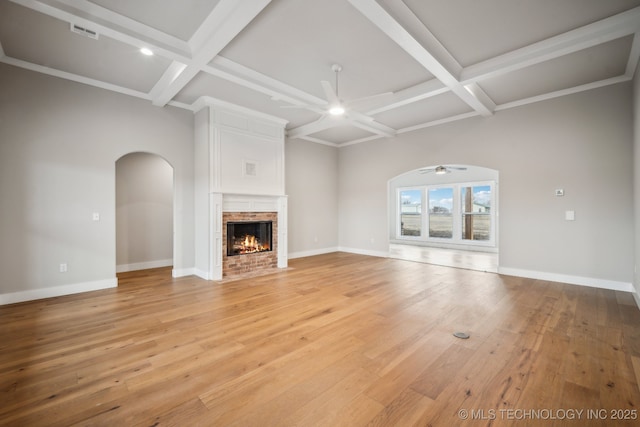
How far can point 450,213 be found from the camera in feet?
33.4

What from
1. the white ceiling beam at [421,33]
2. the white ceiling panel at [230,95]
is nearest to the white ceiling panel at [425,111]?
the white ceiling beam at [421,33]

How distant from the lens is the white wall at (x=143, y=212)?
558cm

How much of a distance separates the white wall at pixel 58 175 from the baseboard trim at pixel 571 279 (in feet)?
23.1

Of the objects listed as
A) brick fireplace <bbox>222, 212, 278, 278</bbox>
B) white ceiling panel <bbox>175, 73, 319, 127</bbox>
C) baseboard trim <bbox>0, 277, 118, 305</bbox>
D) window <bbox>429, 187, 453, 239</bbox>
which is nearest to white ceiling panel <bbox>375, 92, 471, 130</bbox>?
white ceiling panel <bbox>175, 73, 319, 127</bbox>

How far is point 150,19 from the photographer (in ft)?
9.61

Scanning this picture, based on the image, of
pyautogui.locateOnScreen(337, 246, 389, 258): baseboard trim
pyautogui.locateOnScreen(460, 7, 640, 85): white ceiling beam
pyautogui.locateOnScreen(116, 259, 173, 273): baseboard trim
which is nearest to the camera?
pyautogui.locateOnScreen(460, 7, 640, 85): white ceiling beam

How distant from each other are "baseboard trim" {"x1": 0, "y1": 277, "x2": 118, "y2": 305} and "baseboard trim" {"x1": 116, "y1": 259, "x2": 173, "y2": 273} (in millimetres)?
1233

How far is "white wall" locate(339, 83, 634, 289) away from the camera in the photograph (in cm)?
425

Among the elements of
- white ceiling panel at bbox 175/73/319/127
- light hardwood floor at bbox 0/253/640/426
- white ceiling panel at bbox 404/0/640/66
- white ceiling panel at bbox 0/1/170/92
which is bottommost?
light hardwood floor at bbox 0/253/640/426

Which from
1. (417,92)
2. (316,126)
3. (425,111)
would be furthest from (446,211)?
(417,92)

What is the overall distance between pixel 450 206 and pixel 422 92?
6.79m

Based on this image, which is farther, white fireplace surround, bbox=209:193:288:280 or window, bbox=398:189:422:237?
window, bbox=398:189:422:237

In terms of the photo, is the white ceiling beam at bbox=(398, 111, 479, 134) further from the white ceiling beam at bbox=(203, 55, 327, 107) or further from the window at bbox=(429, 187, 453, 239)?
the window at bbox=(429, 187, 453, 239)

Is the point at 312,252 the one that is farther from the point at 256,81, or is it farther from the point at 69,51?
the point at 69,51
